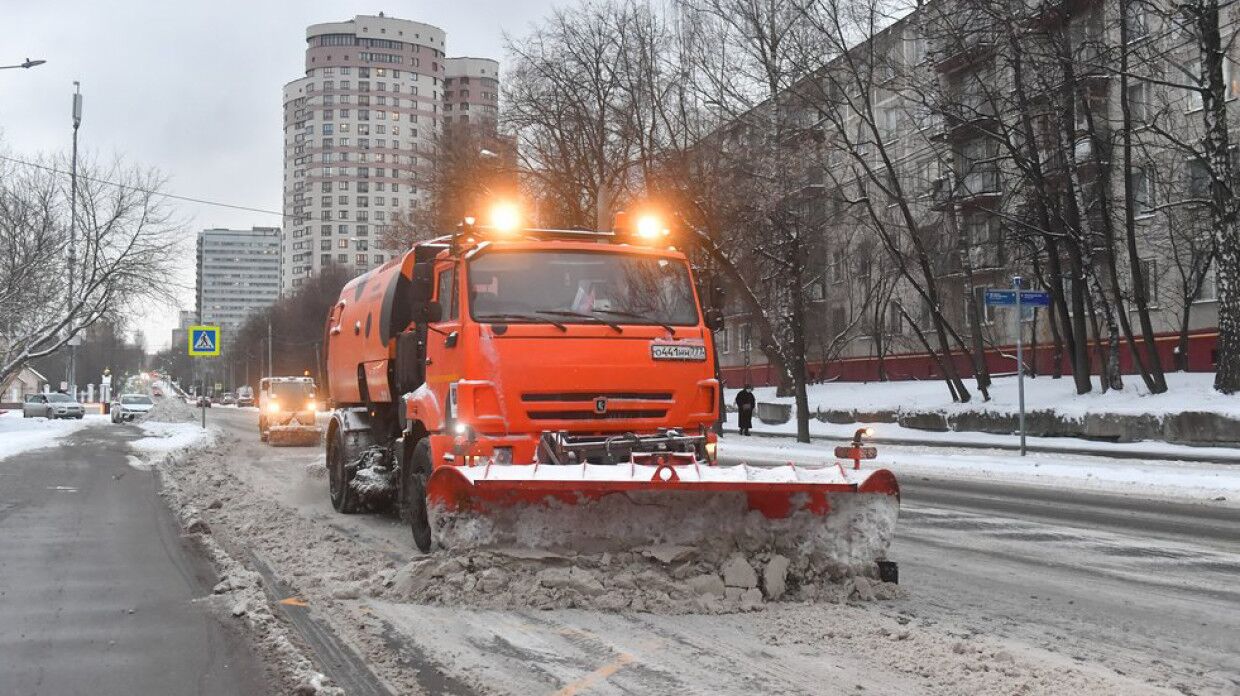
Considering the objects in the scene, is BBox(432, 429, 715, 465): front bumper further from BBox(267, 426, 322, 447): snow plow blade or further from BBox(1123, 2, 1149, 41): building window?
BBox(267, 426, 322, 447): snow plow blade

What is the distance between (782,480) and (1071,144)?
2074 centimetres

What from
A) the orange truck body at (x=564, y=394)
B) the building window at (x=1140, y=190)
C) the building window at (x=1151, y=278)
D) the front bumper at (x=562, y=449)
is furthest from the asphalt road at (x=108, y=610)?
the building window at (x=1151, y=278)

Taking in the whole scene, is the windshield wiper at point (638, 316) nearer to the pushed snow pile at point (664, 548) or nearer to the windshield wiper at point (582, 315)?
the windshield wiper at point (582, 315)

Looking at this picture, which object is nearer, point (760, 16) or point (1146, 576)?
point (1146, 576)

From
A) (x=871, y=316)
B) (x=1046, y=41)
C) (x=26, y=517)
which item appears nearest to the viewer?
(x=26, y=517)

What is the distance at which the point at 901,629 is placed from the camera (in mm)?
5301

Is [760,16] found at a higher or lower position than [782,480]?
higher

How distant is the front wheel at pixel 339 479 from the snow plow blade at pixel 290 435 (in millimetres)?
15361

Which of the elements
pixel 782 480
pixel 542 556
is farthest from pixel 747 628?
pixel 542 556

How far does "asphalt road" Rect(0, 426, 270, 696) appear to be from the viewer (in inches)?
181

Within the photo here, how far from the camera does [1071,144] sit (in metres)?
23.3

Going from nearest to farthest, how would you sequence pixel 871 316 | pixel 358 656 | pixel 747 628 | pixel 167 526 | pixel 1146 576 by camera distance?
pixel 358 656, pixel 747 628, pixel 1146 576, pixel 167 526, pixel 871 316

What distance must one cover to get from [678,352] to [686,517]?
1884 mm

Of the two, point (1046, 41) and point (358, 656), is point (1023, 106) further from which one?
point (358, 656)
